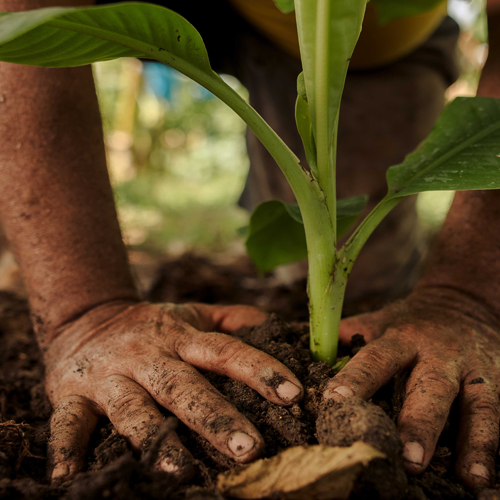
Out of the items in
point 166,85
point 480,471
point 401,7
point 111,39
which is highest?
point 166,85

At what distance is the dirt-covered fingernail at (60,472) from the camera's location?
0.63 metres

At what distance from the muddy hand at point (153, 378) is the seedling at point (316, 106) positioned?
0.60 feet

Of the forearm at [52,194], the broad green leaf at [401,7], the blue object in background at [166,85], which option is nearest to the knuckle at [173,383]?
the forearm at [52,194]

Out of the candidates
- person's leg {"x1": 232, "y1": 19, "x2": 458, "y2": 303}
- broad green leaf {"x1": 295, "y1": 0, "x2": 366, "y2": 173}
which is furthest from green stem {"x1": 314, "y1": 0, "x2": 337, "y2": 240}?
person's leg {"x1": 232, "y1": 19, "x2": 458, "y2": 303}

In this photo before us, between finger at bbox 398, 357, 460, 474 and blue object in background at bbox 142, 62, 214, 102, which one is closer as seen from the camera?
finger at bbox 398, 357, 460, 474

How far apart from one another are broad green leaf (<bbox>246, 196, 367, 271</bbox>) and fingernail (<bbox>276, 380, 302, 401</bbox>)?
16.8 inches

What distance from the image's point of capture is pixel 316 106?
65 centimetres

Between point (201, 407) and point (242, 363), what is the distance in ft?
0.35

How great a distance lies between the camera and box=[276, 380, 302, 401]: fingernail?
0.67 meters

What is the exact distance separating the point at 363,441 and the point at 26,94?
1.06 m

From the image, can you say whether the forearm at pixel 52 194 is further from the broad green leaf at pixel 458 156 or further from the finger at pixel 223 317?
the broad green leaf at pixel 458 156

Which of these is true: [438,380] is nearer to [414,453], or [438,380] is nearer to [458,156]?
[414,453]

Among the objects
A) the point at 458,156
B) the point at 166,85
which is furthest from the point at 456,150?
the point at 166,85

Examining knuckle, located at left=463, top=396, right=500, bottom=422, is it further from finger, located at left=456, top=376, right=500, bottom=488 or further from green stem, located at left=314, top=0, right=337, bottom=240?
green stem, located at left=314, top=0, right=337, bottom=240
